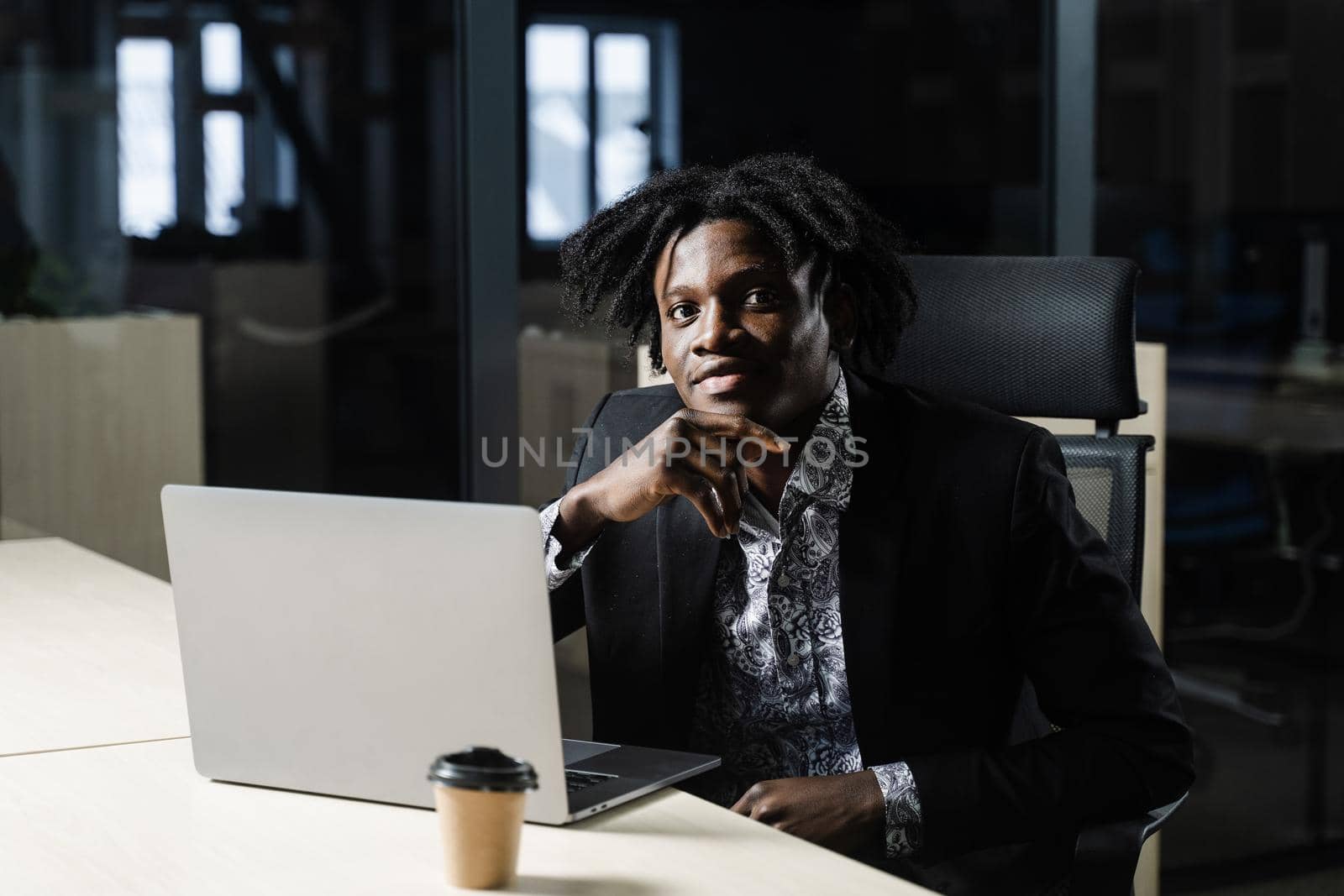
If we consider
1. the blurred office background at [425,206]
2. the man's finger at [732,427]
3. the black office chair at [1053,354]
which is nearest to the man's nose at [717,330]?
the man's finger at [732,427]

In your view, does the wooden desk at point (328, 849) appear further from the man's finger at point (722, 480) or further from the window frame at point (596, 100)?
the window frame at point (596, 100)

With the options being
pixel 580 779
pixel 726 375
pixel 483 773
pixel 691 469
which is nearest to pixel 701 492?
pixel 691 469

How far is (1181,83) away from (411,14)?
2241 millimetres

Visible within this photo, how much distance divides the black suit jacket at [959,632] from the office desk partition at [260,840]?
0.35 metres

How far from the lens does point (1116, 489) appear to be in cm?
178

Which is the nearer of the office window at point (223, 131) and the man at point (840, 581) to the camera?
the man at point (840, 581)

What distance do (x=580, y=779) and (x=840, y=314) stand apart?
65cm

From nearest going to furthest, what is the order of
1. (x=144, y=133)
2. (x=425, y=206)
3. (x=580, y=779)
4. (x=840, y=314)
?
1. (x=580, y=779)
2. (x=840, y=314)
3. (x=144, y=133)
4. (x=425, y=206)

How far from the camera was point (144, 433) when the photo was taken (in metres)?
3.11

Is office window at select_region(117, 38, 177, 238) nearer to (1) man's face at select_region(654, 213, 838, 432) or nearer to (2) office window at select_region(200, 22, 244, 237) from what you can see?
(2) office window at select_region(200, 22, 244, 237)

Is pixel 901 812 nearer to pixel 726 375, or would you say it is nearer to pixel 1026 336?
pixel 726 375

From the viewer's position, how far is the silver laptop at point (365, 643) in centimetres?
112

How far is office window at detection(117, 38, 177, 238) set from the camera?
300 cm

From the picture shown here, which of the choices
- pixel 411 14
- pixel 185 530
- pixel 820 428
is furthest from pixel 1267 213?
pixel 185 530
